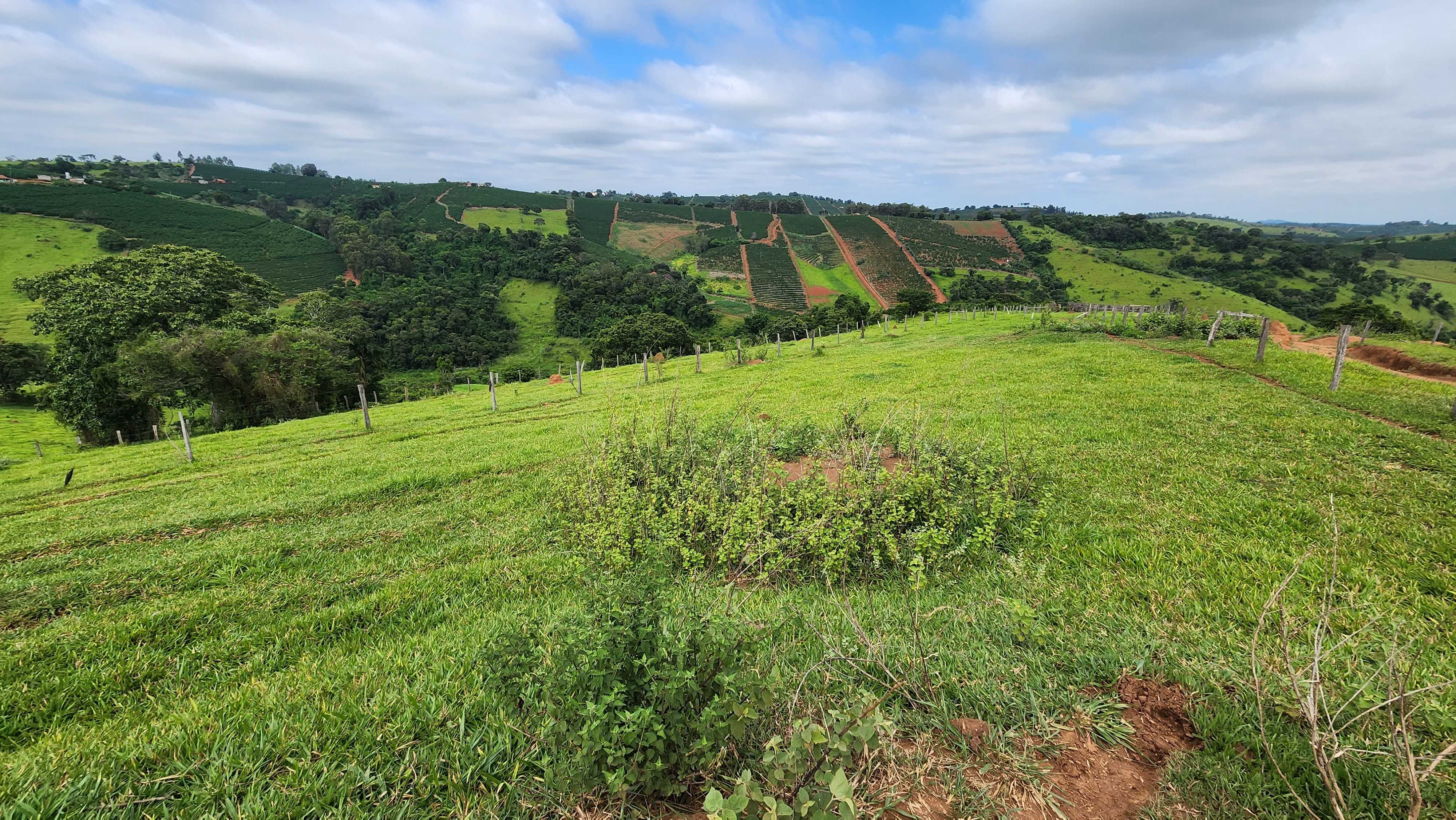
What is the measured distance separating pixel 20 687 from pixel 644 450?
533 centimetres

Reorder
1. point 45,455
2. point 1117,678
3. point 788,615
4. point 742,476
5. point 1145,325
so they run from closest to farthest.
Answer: point 1117,678, point 788,615, point 742,476, point 1145,325, point 45,455

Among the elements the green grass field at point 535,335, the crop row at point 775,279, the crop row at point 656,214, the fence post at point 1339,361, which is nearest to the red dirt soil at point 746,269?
the crop row at point 775,279

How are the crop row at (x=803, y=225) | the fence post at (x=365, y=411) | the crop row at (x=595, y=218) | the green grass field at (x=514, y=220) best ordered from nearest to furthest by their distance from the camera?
the fence post at (x=365, y=411) → the crop row at (x=803, y=225) → the green grass field at (x=514, y=220) → the crop row at (x=595, y=218)

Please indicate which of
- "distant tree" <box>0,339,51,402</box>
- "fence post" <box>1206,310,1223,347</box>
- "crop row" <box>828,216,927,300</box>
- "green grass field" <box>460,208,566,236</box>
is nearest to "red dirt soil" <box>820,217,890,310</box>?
"crop row" <box>828,216,927,300</box>

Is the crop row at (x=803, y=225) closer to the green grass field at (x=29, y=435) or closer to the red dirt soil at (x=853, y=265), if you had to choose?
the red dirt soil at (x=853, y=265)

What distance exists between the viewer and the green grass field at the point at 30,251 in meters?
56.7

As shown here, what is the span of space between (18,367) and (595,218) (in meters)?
107

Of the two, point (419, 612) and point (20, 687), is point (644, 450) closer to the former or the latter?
point (419, 612)

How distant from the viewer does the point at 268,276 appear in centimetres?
8469

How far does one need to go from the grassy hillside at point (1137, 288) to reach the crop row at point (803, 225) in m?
49.2

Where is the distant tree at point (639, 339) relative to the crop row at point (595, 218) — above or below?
below

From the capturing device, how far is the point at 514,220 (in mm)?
126812

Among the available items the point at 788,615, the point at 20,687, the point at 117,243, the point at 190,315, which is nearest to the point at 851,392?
the point at 788,615

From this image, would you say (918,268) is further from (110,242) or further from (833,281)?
(110,242)
